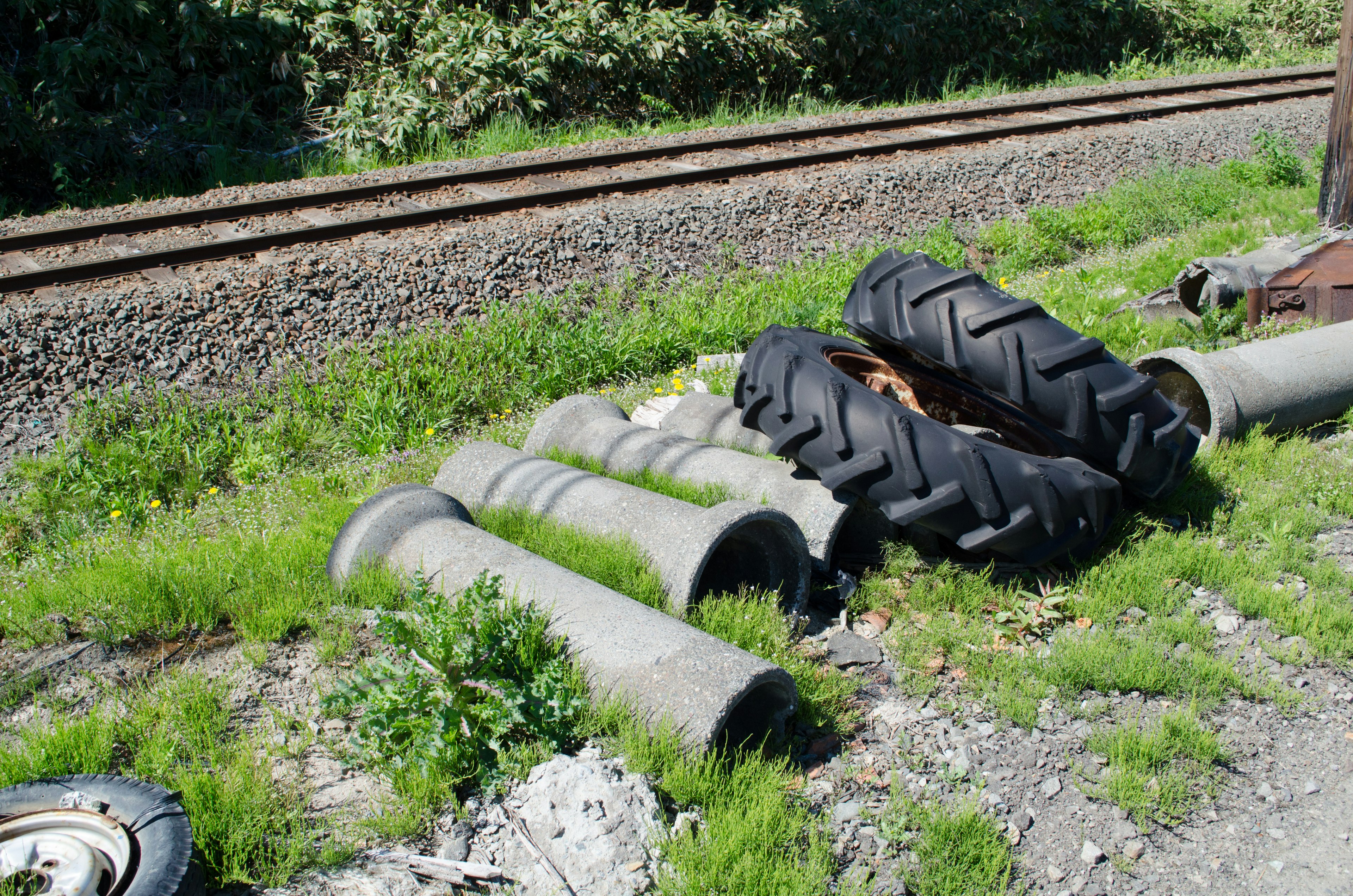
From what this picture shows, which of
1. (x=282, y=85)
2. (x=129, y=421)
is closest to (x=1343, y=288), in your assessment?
(x=129, y=421)

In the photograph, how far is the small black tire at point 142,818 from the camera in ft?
7.62

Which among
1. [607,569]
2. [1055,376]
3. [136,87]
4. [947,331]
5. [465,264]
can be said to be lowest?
[607,569]

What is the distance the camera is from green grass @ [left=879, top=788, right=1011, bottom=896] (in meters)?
2.61

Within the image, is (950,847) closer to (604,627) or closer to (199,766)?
(604,627)

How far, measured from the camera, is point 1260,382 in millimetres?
5055

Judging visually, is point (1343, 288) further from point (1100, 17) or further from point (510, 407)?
point (1100, 17)

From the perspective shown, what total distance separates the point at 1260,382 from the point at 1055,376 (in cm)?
176

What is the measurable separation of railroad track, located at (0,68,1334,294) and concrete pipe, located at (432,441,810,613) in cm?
452

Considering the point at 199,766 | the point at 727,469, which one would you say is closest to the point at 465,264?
the point at 727,469

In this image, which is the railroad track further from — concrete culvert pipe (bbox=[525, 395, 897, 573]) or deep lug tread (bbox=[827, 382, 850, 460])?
deep lug tread (bbox=[827, 382, 850, 460])

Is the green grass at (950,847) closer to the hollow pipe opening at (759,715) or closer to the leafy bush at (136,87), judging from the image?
the hollow pipe opening at (759,715)

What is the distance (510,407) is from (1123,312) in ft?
15.8

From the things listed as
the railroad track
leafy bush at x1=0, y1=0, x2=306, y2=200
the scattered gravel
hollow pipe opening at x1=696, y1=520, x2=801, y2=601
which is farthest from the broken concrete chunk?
leafy bush at x1=0, y1=0, x2=306, y2=200

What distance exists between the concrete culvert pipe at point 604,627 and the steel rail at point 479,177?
248 inches
